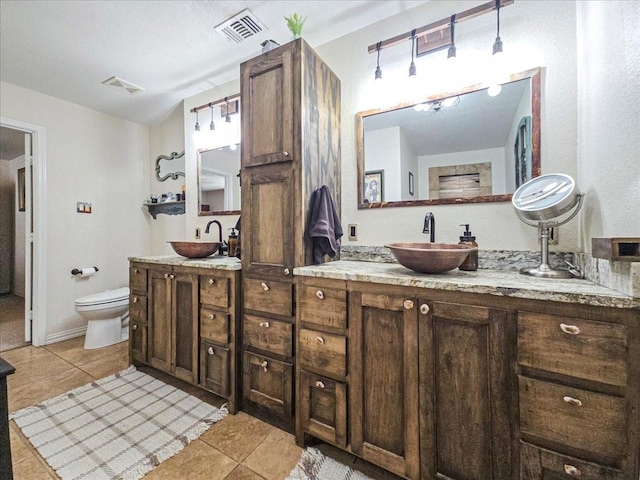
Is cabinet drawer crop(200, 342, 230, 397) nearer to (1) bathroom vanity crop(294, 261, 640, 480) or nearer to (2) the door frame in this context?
(1) bathroom vanity crop(294, 261, 640, 480)

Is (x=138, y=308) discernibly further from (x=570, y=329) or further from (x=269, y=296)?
(x=570, y=329)

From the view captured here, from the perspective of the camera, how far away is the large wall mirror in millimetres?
1473

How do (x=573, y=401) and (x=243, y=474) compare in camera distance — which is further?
(x=243, y=474)

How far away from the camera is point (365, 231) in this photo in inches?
74.1

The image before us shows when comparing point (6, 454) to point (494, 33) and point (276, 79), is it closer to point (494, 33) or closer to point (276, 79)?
point (276, 79)

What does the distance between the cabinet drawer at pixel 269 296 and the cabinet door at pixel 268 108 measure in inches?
27.4

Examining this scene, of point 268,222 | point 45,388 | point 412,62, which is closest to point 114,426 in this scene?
point 45,388

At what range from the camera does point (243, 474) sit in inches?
49.8

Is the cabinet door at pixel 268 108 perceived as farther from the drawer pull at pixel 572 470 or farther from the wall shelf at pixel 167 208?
the wall shelf at pixel 167 208

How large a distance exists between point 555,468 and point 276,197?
1560 millimetres

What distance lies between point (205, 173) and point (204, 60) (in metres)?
0.97

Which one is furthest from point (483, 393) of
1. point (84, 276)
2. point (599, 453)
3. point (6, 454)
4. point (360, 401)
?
point (84, 276)

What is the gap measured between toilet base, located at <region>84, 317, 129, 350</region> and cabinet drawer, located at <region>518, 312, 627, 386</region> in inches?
130

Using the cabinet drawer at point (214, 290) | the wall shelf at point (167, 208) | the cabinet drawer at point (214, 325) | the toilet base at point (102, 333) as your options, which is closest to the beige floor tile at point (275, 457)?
the cabinet drawer at point (214, 325)
